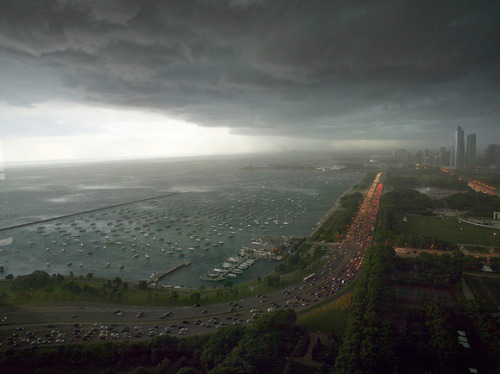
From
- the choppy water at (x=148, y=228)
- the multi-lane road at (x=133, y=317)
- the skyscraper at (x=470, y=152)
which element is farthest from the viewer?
the skyscraper at (x=470, y=152)

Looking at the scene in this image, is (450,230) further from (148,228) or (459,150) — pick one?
(148,228)

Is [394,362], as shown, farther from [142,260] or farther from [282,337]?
[142,260]

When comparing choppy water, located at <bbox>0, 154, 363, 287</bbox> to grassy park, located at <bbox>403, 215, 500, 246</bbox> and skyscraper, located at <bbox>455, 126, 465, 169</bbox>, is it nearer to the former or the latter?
grassy park, located at <bbox>403, 215, 500, 246</bbox>

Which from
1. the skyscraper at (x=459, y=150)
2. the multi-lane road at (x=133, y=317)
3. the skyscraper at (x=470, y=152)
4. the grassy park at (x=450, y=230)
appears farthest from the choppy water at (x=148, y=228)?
the skyscraper at (x=470, y=152)

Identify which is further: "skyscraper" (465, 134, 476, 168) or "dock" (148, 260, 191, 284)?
"skyscraper" (465, 134, 476, 168)

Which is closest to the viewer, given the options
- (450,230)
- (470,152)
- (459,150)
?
(450,230)

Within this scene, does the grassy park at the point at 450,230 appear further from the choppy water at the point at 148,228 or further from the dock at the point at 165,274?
the dock at the point at 165,274

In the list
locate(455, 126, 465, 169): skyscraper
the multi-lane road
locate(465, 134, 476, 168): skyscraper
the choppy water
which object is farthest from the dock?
locate(465, 134, 476, 168): skyscraper

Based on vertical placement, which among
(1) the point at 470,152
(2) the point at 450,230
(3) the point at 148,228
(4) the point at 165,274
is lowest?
(4) the point at 165,274

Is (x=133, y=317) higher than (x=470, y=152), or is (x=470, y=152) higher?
(x=470, y=152)

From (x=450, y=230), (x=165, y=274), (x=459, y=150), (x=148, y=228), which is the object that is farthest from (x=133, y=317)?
(x=459, y=150)
